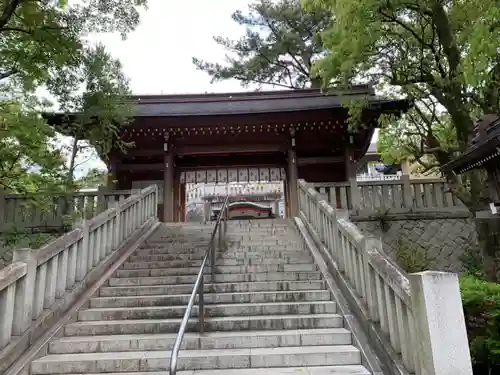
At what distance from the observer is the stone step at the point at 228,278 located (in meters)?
5.99

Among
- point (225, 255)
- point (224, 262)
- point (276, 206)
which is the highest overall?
point (276, 206)

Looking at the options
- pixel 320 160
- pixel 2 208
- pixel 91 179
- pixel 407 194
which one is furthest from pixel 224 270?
pixel 320 160

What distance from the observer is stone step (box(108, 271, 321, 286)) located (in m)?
5.99

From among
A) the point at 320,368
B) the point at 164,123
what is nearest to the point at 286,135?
the point at 164,123

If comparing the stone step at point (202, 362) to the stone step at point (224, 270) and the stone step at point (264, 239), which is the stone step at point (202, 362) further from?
the stone step at point (264, 239)

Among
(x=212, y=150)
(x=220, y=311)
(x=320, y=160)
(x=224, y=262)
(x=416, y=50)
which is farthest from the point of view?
(x=320, y=160)

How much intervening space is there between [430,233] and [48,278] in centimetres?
828

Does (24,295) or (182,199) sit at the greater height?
(182,199)

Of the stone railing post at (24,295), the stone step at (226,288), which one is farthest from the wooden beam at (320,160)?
the stone railing post at (24,295)

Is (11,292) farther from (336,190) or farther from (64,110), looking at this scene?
(336,190)

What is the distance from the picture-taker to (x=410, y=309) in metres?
3.20

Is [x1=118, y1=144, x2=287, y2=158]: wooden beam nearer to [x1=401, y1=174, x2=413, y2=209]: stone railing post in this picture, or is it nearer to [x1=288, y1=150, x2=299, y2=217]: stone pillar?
[x1=288, y1=150, x2=299, y2=217]: stone pillar

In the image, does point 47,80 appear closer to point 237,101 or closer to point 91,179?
point 91,179

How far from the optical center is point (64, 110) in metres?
8.12
